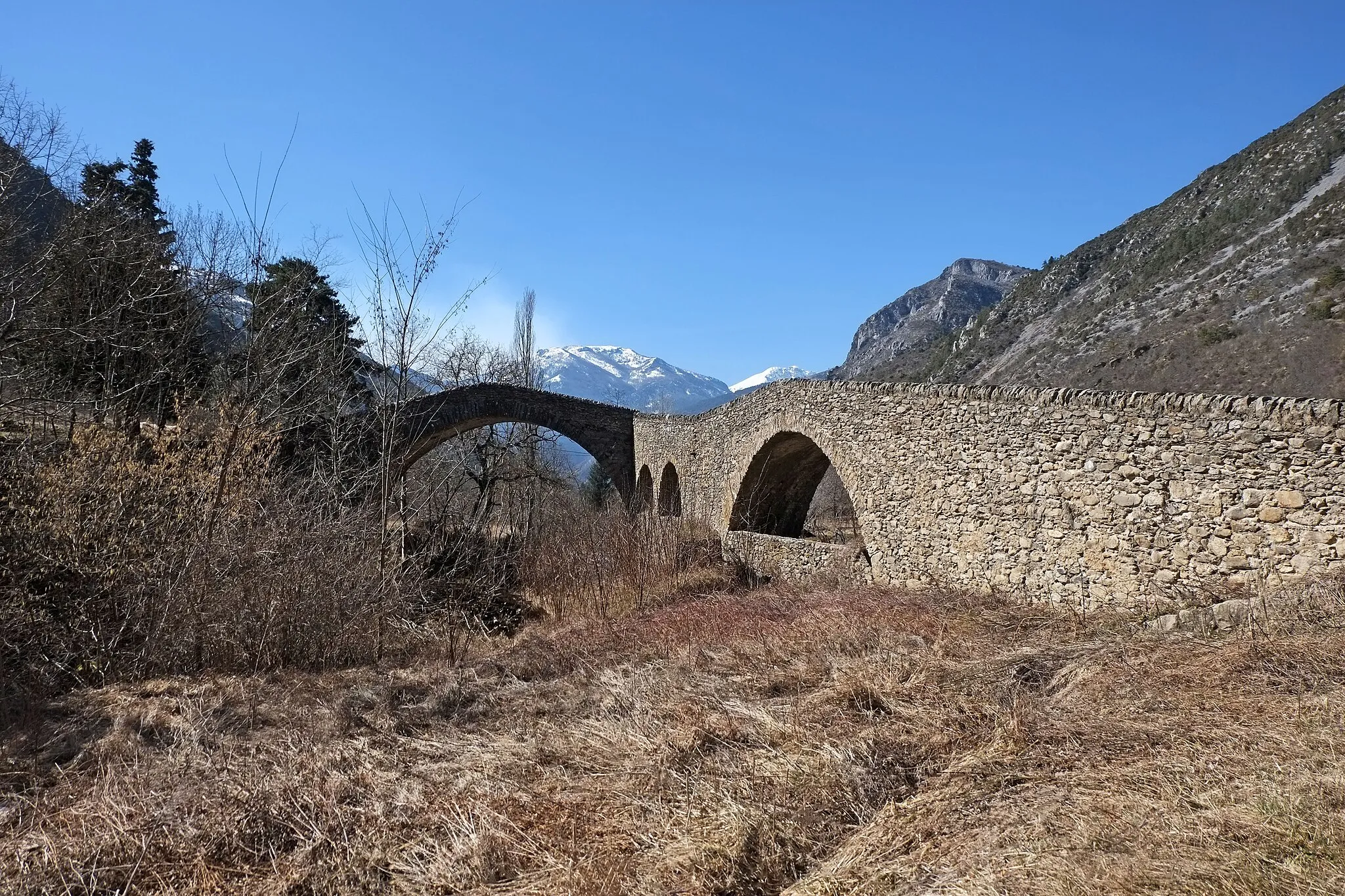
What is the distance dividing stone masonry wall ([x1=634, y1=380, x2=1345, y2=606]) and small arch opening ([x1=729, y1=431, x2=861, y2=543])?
8.08 ft

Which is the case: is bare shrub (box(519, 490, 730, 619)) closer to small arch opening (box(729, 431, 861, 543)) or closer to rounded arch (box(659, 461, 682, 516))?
small arch opening (box(729, 431, 861, 543))

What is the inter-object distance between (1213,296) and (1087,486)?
2158 centimetres

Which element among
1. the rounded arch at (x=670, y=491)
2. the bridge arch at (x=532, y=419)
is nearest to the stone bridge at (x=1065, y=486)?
the rounded arch at (x=670, y=491)

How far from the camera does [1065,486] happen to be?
306 inches

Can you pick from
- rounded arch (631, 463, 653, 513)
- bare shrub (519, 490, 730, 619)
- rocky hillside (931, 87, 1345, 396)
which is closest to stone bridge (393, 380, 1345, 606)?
bare shrub (519, 490, 730, 619)

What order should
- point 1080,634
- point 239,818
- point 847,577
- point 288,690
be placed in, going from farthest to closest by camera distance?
point 847,577, point 1080,634, point 288,690, point 239,818

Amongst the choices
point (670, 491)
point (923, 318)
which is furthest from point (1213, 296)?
point (923, 318)

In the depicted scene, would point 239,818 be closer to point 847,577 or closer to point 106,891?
point 106,891

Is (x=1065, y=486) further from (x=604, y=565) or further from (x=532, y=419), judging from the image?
(x=532, y=419)

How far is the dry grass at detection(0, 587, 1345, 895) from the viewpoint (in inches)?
96.8

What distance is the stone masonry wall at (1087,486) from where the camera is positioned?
237 inches

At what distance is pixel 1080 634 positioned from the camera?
6.34 meters

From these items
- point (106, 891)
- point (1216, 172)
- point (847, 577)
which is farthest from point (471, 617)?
point (1216, 172)

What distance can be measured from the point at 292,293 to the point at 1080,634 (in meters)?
8.87
